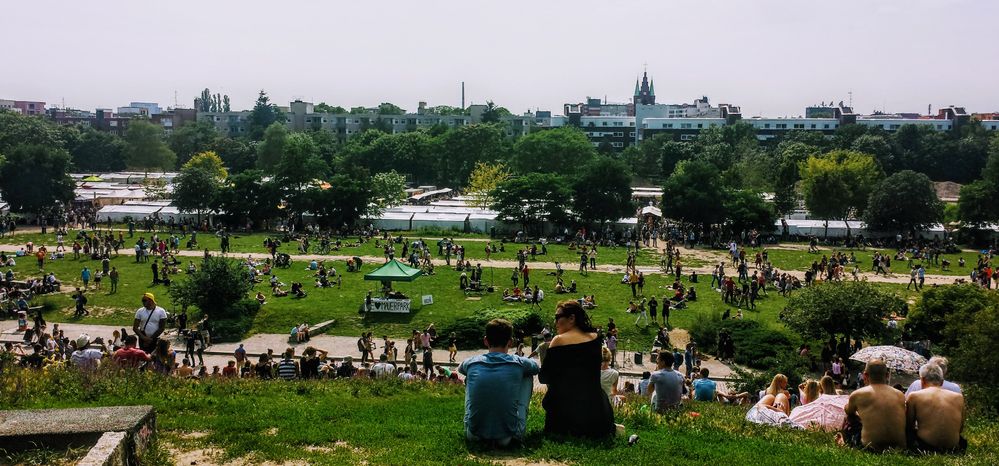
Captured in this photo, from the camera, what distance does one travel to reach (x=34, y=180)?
4859 centimetres

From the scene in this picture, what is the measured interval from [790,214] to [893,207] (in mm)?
7353

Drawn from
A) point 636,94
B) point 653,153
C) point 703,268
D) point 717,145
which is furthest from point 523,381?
point 636,94

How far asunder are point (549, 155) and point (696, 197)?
27.5m

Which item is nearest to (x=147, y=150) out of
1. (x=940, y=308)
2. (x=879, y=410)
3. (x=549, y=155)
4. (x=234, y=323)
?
(x=549, y=155)

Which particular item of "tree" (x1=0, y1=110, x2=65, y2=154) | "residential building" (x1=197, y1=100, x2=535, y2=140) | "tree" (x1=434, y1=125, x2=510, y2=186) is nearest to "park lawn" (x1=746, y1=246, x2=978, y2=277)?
"tree" (x1=434, y1=125, x2=510, y2=186)

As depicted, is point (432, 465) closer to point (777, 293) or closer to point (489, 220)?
point (777, 293)

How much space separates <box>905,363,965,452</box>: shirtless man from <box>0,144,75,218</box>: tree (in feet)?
172

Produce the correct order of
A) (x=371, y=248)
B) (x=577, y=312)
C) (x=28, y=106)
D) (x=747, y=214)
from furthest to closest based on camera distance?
(x=28, y=106) → (x=747, y=214) → (x=371, y=248) → (x=577, y=312)

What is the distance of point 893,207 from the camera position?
149 ft

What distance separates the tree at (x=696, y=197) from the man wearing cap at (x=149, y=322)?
121 feet

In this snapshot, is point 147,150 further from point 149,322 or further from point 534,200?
point 149,322

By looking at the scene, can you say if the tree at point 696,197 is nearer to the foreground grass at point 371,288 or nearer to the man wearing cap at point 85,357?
the foreground grass at point 371,288

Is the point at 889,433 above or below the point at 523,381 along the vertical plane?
below

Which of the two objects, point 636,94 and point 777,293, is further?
point 636,94
